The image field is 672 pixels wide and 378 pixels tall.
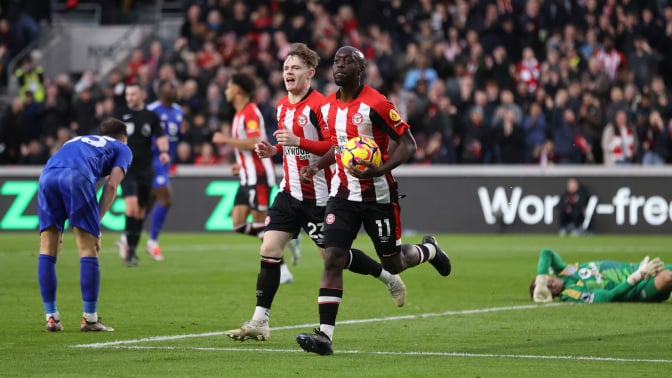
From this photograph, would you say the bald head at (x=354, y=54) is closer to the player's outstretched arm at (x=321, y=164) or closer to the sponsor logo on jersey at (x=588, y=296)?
the player's outstretched arm at (x=321, y=164)

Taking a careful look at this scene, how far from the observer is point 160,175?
19406 millimetres

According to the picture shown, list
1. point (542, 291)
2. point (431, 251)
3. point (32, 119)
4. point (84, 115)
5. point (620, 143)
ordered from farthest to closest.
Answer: point (32, 119)
point (84, 115)
point (620, 143)
point (542, 291)
point (431, 251)

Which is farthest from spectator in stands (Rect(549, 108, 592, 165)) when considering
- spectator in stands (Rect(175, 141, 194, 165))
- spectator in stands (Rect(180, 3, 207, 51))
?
Result: spectator in stands (Rect(180, 3, 207, 51))

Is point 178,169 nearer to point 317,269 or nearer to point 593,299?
point 317,269

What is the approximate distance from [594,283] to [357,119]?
15.1 feet

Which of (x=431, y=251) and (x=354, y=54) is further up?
(x=354, y=54)

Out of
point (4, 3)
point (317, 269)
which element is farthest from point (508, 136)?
point (4, 3)

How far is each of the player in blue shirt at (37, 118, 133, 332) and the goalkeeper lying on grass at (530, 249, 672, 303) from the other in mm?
4611

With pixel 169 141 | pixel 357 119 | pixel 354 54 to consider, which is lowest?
pixel 169 141

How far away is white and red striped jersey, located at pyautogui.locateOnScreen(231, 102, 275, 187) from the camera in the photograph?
1593cm

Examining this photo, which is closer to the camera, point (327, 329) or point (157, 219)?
point (327, 329)

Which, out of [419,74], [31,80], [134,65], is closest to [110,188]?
[419,74]

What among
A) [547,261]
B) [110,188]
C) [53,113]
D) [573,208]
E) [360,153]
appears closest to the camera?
[360,153]

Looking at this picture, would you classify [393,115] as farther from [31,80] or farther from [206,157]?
[31,80]
